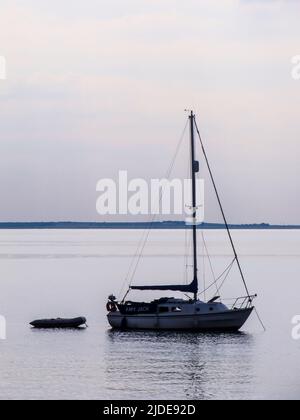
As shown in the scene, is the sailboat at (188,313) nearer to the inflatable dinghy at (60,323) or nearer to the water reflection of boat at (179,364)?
the water reflection of boat at (179,364)

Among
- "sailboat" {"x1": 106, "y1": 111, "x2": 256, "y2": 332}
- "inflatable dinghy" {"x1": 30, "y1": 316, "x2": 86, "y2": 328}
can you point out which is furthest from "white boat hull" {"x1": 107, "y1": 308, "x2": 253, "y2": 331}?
"inflatable dinghy" {"x1": 30, "y1": 316, "x2": 86, "y2": 328}

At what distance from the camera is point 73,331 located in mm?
70062

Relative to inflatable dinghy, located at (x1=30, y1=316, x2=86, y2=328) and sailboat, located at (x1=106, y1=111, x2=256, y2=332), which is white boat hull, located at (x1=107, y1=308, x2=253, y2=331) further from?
inflatable dinghy, located at (x1=30, y1=316, x2=86, y2=328)

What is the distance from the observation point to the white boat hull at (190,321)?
64875 millimetres

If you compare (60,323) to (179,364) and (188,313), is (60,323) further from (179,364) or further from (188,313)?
(179,364)

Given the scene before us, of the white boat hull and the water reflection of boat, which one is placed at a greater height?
the white boat hull

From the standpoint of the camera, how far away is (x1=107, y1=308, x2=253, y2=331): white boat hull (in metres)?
64.9

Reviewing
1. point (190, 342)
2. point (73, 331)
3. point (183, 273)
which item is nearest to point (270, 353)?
point (190, 342)

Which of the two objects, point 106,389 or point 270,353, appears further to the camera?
point 270,353

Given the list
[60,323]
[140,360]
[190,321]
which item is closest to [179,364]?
[140,360]

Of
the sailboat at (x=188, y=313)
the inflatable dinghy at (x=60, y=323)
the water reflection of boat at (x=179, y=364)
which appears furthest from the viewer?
the inflatable dinghy at (x=60, y=323)

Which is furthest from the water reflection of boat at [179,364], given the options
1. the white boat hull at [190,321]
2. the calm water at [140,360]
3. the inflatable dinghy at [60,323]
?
the inflatable dinghy at [60,323]
